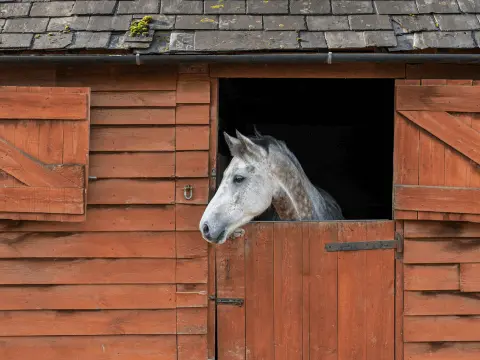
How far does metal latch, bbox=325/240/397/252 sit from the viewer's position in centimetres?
434

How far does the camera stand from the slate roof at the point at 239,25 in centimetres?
413

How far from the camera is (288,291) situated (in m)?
4.38

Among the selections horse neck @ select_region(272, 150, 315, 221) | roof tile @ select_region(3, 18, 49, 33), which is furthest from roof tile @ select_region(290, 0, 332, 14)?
roof tile @ select_region(3, 18, 49, 33)

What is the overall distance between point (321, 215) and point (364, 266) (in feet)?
2.31

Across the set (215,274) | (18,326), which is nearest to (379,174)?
(215,274)

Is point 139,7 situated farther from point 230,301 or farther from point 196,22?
point 230,301

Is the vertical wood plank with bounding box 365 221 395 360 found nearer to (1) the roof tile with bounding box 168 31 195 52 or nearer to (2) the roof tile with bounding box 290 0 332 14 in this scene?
(2) the roof tile with bounding box 290 0 332 14

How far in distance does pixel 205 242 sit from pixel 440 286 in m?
1.89

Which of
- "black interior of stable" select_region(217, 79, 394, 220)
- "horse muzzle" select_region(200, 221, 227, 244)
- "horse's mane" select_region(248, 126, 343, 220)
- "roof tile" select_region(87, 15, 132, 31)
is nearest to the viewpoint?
"horse muzzle" select_region(200, 221, 227, 244)

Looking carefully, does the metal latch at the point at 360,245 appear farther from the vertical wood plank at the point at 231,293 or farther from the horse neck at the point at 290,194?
the vertical wood plank at the point at 231,293

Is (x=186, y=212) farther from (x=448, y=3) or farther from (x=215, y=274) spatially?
(x=448, y=3)

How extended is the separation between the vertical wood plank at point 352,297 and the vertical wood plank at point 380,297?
40 mm

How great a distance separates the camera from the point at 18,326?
444 centimetres

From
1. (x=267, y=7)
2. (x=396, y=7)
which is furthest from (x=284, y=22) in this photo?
(x=396, y=7)
